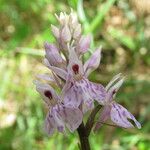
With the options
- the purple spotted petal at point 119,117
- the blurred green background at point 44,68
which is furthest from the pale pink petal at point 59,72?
the blurred green background at point 44,68

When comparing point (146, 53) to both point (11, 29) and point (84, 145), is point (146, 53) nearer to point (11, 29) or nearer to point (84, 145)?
point (11, 29)

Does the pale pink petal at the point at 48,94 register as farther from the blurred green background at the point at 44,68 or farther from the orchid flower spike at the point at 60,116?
the blurred green background at the point at 44,68

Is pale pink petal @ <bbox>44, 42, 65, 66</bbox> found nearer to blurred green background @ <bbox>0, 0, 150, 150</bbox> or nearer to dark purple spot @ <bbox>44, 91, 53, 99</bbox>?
dark purple spot @ <bbox>44, 91, 53, 99</bbox>

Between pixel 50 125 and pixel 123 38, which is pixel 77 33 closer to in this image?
pixel 50 125

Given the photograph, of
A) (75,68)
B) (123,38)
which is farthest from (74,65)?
(123,38)

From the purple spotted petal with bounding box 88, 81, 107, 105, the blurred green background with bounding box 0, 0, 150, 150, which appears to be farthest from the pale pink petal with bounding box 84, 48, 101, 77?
the blurred green background with bounding box 0, 0, 150, 150

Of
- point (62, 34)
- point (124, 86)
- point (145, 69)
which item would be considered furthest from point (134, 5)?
point (62, 34)
